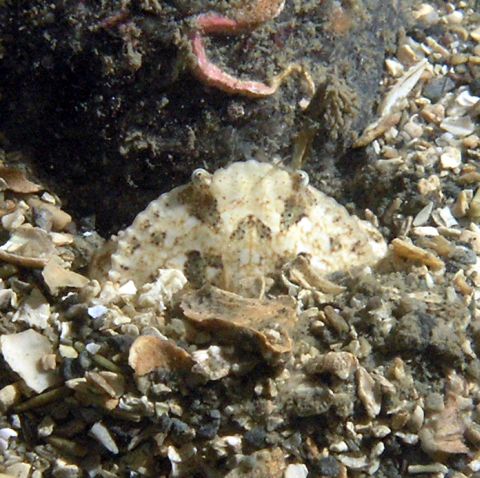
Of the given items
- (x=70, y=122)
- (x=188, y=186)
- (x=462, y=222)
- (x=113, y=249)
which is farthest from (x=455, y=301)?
(x=70, y=122)

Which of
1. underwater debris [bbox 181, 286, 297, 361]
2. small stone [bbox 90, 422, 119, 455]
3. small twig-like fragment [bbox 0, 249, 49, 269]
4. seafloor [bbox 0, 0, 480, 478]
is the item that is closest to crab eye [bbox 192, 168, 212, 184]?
seafloor [bbox 0, 0, 480, 478]

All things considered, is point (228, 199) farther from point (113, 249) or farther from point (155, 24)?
point (155, 24)

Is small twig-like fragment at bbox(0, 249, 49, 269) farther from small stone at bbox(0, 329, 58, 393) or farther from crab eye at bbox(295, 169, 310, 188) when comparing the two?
crab eye at bbox(295, 169, 310, 188)

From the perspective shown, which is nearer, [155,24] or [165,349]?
[165,349]

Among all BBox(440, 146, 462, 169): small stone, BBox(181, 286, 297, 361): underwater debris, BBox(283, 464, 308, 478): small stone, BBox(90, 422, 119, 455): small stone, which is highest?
BBox(440, 146, 462, 169): small stone

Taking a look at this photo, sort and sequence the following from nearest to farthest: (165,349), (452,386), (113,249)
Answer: (165,349) < (452,386) < (113,249)

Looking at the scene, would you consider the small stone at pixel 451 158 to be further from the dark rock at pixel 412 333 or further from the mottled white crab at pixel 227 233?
the dark rock at pixel 412 333
